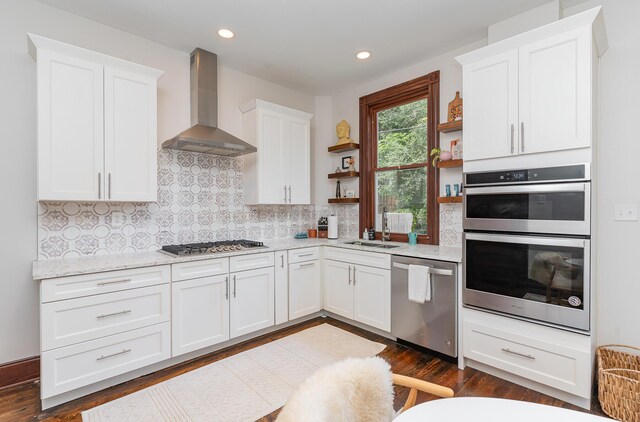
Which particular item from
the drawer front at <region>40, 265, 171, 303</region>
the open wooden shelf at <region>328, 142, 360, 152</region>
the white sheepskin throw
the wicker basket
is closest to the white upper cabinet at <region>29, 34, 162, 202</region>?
the drawer front at <region>40, 265, 171, 303</region>

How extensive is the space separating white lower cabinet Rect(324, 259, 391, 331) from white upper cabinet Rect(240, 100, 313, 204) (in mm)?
973

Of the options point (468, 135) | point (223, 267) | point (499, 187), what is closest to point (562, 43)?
point (468, 135)

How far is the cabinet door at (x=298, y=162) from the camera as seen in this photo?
148 inches

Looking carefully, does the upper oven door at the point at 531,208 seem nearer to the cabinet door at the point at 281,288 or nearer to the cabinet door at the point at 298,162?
the cabinet door at the point at 281,288

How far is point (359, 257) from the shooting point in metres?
3.29

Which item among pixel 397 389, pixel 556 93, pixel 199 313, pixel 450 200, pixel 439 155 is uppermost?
pixel 556 93

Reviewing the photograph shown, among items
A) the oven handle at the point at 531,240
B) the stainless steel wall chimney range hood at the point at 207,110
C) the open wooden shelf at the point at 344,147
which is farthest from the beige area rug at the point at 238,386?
the open wooden shelf at the point at 344,147

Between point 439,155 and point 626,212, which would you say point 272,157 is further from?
point 626,212

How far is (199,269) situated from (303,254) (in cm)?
117

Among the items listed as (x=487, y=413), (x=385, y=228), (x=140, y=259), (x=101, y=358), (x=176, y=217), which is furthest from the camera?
(x=385, y=228)

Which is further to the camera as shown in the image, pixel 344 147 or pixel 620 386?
pixel 344 147

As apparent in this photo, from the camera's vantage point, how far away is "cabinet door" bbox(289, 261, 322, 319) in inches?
134

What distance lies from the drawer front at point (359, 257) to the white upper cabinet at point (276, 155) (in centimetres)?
75

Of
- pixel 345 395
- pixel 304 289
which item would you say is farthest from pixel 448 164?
pixel 345 395
